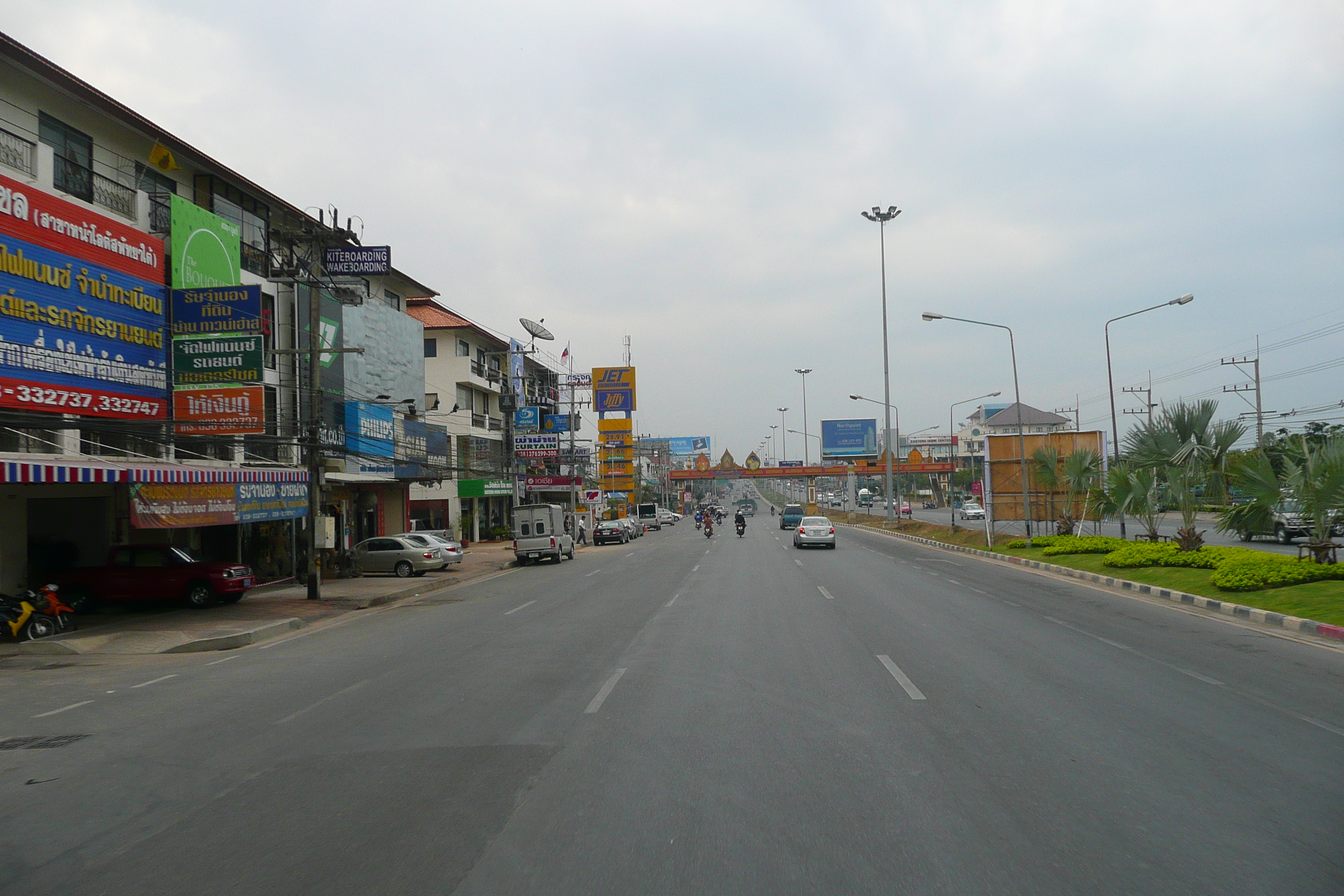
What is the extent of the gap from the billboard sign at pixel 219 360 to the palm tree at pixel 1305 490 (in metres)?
20.1

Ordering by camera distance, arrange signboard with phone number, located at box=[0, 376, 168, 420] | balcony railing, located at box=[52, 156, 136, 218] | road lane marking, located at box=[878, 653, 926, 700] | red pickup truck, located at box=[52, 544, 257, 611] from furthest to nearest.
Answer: balcony railing, located at box=[52, 156, 136, 218]
red pickup truck, located at box=[52, 544, 257, 611]
signboard with phone number, located at box=[0, 376, 168, 420]
road lane marking, located at box=[878, 653, 926, 700]

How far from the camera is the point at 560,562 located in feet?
119

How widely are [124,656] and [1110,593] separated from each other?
19.0m

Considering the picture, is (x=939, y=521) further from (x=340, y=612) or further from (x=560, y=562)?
(x=340, y=612)

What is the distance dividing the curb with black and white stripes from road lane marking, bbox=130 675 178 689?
1599cm

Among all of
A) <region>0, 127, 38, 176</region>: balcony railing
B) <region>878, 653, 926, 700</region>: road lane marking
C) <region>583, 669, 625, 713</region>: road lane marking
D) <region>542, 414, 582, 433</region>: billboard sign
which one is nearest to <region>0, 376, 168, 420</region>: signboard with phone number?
<region>0, 127, 38, 176</region>: balcony railing

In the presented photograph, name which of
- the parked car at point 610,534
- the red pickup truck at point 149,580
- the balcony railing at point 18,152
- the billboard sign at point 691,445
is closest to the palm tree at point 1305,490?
the red pickup truck at point 149,580

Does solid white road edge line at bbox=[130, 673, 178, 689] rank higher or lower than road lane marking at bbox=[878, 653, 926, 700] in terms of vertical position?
lower

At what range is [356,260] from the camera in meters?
24.4

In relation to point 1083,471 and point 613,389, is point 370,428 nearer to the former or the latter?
point 1083,471

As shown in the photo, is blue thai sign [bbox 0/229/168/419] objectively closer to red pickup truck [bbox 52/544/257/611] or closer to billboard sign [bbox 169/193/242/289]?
billboard sign [bbox 169/193/242/289]

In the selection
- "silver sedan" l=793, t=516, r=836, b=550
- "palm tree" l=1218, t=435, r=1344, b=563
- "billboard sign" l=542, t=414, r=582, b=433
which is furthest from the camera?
"billboard sign" l=542, t=414, r=582, b=433

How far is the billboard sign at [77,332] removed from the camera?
16.4 metres

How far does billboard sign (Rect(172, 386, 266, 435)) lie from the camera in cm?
1850
